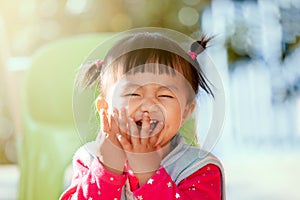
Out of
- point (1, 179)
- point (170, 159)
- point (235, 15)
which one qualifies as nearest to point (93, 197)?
point (170, 159)

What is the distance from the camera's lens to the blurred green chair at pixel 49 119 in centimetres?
121

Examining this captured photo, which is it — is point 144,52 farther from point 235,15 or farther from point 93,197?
point 235,15

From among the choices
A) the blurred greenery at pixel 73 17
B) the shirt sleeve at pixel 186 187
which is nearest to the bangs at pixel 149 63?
the shirt sleeve at pixel 186 187

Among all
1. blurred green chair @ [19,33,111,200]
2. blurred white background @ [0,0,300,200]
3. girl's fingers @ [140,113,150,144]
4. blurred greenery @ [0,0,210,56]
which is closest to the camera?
girl's fingers @ [140,113,150,144]

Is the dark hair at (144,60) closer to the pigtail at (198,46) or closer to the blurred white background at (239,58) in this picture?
the pigtail at (198,46)

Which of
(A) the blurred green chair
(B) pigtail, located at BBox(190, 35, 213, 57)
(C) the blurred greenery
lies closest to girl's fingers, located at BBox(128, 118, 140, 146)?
(B) pigtail, located at BBox(190, 35, 213, 57)

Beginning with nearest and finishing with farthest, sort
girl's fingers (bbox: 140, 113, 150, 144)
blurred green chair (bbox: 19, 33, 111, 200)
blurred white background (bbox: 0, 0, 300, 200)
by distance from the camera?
girl's fingers (bbox: 140, 113, 150, 144), blurred green chair (bbox: 19, 33, 111, 200), blurred white background (bbox: 0, 0, 300, 200)

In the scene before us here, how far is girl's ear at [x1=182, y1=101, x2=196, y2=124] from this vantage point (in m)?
0.71

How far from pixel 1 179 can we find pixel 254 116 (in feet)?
2.73

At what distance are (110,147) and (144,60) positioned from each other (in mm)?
99

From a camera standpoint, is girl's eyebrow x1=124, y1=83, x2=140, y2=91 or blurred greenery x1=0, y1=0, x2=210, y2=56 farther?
blurred greenery x1=0, y1=0, x2=210, y2=56

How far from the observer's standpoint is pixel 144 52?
0.71 metres

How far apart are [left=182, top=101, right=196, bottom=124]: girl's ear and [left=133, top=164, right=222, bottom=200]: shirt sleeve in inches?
2.3

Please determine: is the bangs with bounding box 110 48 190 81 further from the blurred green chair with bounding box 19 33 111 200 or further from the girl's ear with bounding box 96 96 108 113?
the blurred green chair with bounding box 19 33 111 200
